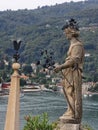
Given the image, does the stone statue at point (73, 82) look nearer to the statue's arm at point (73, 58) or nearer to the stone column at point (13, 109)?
the statue's arm at point (73, 58)

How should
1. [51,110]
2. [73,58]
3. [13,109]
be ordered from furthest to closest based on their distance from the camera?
[51,110] < [73,58] < [13,109]

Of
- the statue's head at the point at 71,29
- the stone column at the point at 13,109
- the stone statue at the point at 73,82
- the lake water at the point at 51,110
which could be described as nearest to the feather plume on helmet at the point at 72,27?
the statue's head at the point at 71,29

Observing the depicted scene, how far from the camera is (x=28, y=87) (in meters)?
158

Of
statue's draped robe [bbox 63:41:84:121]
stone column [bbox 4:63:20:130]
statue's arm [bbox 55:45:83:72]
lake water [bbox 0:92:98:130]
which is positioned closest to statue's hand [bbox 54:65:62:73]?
statue's arm [bbox 55:45:83:72]

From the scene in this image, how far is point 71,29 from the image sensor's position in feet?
24.2

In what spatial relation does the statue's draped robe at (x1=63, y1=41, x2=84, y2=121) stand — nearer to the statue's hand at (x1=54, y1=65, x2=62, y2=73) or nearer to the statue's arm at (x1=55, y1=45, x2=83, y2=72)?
the statue's arm at (x1=55, y1=45, x2=83, y2=72)

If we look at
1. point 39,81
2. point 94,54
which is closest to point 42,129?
point 39,81

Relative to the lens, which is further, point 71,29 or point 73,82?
point 71,29

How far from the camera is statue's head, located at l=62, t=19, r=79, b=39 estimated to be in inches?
290

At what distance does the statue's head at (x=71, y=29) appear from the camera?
24.1 feet

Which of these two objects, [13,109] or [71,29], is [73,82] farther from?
[13,109]

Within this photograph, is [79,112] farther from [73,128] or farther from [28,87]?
[28,87]

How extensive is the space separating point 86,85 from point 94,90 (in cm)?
240

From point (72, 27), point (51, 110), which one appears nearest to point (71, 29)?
point (72, 27)
